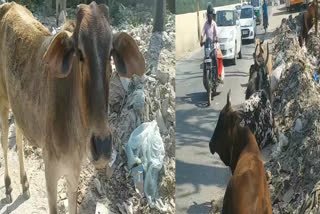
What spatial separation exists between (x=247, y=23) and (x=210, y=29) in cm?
27

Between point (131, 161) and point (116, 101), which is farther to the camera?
point (116, 101)

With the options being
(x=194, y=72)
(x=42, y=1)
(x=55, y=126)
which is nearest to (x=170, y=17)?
(x=194, y=72)

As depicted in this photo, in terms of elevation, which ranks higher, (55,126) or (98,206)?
(55,126)

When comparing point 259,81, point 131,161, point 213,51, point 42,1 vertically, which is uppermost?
point 42,1

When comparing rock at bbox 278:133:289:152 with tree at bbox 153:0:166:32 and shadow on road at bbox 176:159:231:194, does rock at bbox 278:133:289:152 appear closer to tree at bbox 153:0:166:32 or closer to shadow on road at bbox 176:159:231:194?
shadow on road at bbox 176:159:231:194

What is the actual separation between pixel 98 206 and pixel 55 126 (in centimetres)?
84

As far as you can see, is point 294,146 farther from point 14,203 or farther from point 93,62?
point 14,203

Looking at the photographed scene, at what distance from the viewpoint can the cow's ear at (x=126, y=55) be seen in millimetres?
2217

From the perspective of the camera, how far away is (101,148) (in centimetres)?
210

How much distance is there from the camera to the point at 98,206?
3244 mm

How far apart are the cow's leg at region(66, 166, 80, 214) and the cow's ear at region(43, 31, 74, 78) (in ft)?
2.82

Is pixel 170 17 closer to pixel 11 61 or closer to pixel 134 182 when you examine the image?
pixel 134 182

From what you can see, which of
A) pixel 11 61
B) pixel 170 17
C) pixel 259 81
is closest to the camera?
pixel 259 81

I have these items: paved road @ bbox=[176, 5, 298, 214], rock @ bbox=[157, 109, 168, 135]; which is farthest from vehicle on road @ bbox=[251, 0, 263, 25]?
rock @ bbox=[157, 109, 168, 135]
